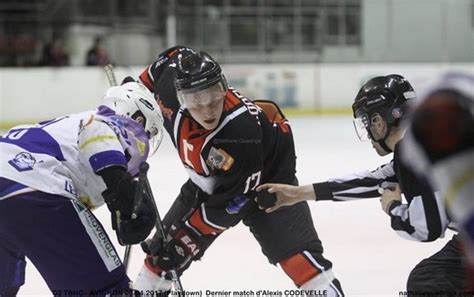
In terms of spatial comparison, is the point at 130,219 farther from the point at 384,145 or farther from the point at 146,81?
the point at 146,81

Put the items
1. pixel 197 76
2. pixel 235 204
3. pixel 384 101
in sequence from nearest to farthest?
pixel 384 101 < pixel 197 76 < pixel 235 204

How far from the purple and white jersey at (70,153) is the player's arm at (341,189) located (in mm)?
604

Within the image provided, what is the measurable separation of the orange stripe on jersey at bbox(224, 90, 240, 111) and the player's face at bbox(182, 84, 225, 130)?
84mm

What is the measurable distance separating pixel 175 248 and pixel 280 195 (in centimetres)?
42

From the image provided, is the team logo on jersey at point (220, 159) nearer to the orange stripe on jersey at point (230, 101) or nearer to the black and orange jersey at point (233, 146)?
the black and orange jersey at point (233, 146)

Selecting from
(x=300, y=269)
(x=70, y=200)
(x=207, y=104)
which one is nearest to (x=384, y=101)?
(x=207, y=104)

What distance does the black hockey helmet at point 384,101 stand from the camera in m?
2.23

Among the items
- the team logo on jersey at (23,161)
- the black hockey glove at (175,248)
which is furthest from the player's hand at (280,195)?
the team logo on jersey at (23,161)

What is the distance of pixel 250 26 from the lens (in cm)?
1236

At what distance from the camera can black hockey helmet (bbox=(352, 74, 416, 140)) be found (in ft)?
7.32

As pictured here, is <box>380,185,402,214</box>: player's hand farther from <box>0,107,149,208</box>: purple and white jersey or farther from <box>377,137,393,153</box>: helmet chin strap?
<box>0,107,149,208</box>: purple and white jersey

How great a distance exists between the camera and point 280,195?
2.49 m

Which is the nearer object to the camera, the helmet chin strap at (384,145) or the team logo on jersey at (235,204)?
the helmet chin strap at (384,145)

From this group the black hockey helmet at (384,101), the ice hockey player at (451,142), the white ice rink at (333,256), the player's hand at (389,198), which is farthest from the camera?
the white ice rink at (333,256)
